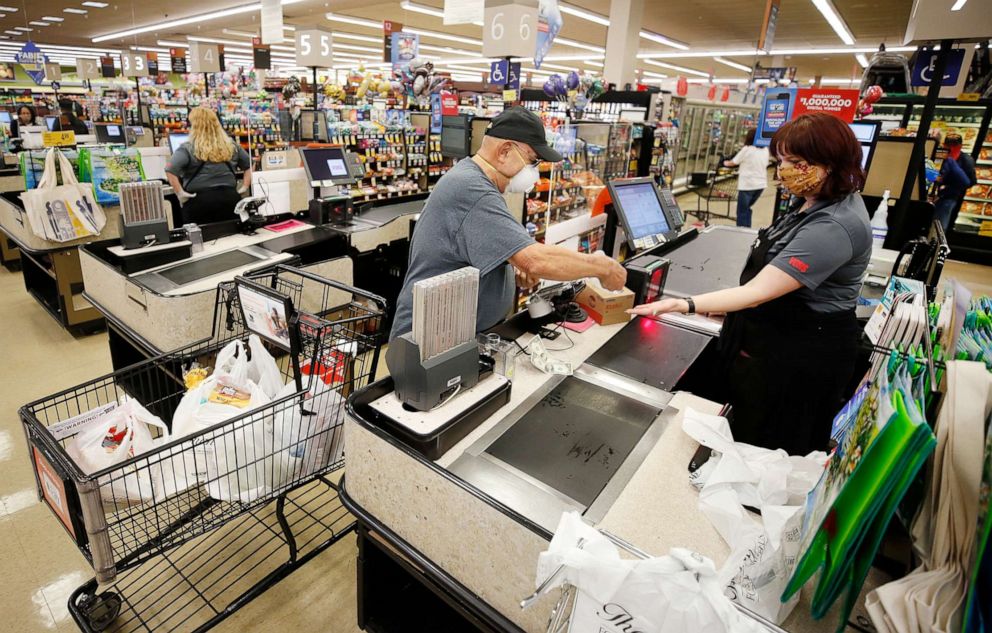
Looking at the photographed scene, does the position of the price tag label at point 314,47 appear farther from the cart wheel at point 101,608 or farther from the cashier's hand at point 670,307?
the cart wheel at point 101,608

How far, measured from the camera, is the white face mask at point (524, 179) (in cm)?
205

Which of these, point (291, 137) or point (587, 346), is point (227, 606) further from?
point (291, 137)

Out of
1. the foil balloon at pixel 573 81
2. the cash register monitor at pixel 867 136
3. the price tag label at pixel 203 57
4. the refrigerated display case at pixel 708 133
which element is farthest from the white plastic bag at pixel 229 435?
the refrigerated display case at pixel 708 133

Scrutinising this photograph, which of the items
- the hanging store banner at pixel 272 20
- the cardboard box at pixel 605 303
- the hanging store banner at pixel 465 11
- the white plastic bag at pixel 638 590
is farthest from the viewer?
the hanging store banner at pixel 272 20

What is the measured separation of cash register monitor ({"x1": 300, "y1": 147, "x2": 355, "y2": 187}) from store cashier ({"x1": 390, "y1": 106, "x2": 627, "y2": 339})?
255 cm

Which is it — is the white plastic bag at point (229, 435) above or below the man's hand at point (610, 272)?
below

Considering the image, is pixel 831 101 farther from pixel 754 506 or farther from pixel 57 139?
pixel 57 139

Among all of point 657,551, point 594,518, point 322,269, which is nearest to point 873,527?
point 657,551

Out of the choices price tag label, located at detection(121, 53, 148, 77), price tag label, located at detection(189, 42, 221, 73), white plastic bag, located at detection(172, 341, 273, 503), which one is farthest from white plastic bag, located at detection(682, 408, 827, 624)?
price tag label, located at detection(121, 53, 148, 77)

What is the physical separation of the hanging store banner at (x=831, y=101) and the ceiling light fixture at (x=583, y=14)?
816cm

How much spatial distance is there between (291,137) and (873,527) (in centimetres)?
807

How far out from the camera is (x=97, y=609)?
6.38 ft

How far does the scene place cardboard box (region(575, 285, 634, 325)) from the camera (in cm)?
238

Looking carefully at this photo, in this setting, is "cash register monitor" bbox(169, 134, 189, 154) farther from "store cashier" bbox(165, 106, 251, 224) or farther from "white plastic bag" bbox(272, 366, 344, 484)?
"white plastic bag" bbox(272, 366, 344, 484)
